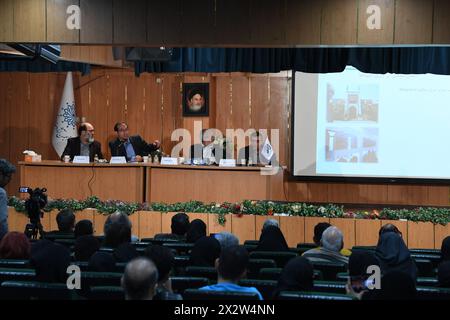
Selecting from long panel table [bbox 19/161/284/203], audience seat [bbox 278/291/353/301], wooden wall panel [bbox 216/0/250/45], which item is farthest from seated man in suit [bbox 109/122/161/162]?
audience seat [bbox 278/291/353/301]

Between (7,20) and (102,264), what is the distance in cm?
418

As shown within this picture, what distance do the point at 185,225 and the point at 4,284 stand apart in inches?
131

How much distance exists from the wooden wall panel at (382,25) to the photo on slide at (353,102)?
437 centimetres

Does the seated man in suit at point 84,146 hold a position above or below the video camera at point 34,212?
above

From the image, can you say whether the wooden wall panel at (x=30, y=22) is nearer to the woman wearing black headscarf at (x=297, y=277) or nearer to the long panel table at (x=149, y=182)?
the long panel table at (x=149, y=182)

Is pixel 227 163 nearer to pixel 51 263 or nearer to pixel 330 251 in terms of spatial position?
pixel 330 251

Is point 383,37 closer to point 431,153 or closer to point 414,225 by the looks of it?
point 414,225

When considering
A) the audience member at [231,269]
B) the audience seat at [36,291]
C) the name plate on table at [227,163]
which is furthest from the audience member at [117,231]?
the name plate on table at [227,163]

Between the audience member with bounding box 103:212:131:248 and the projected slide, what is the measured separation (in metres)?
6.60

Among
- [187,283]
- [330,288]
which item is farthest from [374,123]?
[187,283]

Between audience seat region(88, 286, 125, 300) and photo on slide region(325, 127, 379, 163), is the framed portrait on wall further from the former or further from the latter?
audience seat region(88, 286, 125, 300)

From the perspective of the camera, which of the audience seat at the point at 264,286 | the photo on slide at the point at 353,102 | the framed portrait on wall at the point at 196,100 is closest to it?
the audience seat at the point at 264,286

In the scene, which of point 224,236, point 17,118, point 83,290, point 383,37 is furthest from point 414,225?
point 17,118

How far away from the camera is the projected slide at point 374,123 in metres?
11.8
